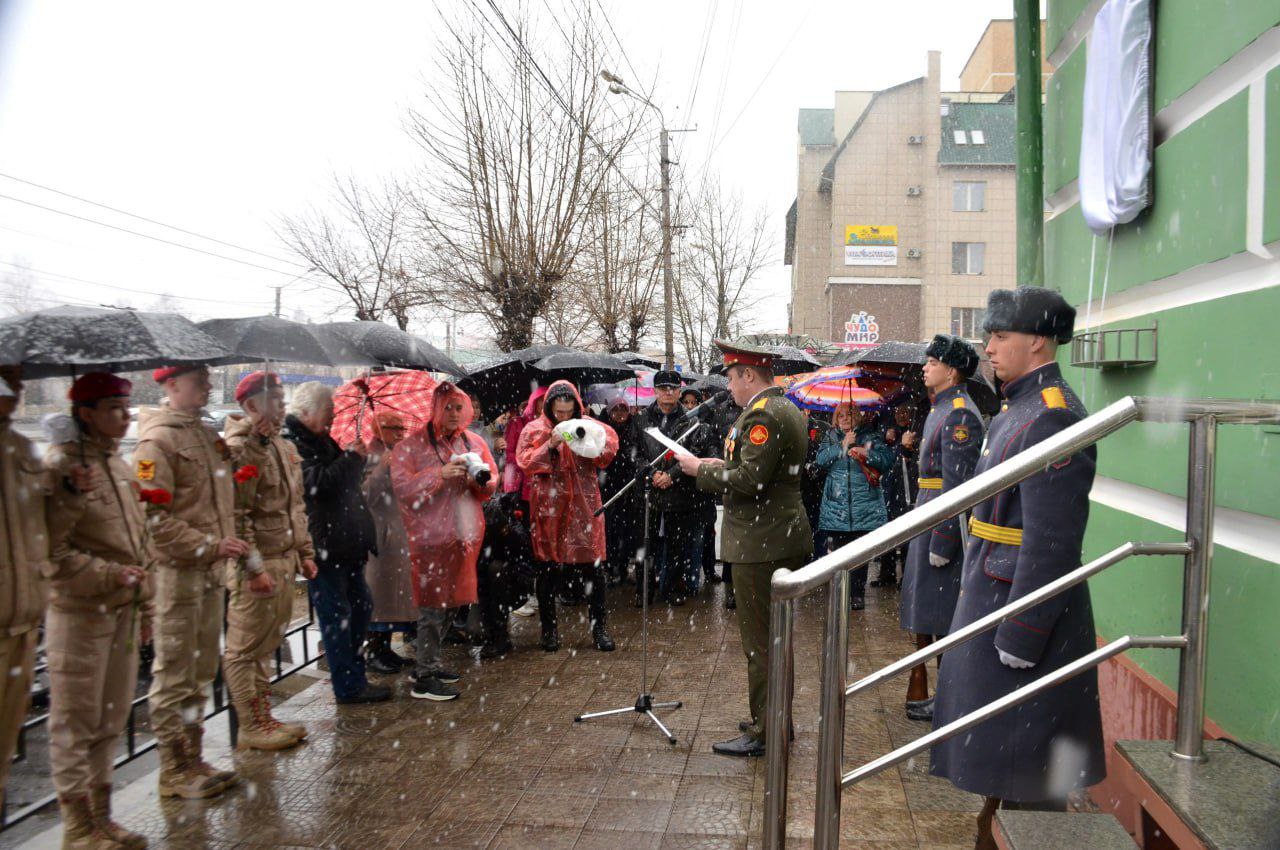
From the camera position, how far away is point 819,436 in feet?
29.0

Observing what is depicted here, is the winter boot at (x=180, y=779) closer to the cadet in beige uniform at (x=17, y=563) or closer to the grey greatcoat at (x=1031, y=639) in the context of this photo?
the cadet in beige uniform at (x=17, y=563)

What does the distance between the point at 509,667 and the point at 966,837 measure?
350cm

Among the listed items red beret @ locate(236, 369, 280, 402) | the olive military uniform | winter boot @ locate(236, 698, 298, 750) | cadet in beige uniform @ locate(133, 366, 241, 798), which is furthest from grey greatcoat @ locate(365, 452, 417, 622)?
the olive military uniform

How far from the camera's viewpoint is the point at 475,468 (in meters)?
5.89

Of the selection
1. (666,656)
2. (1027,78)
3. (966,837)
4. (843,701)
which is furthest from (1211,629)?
(666,656)

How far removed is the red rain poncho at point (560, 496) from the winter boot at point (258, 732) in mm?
2258

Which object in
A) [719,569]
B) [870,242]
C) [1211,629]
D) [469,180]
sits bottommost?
[719,569]

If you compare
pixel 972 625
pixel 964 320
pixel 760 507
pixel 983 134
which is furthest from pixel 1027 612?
pixel 983 134

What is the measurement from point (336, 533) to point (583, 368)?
3644mm

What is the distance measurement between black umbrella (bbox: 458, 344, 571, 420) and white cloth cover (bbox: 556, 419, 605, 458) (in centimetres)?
253

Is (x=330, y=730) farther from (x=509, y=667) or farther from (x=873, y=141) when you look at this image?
(x=873, y=141)

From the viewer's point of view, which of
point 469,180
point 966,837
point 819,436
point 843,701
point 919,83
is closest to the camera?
point 843,701

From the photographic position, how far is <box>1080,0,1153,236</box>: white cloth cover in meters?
3.60

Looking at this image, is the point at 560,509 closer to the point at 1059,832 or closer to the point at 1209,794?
the point at 1059,832
